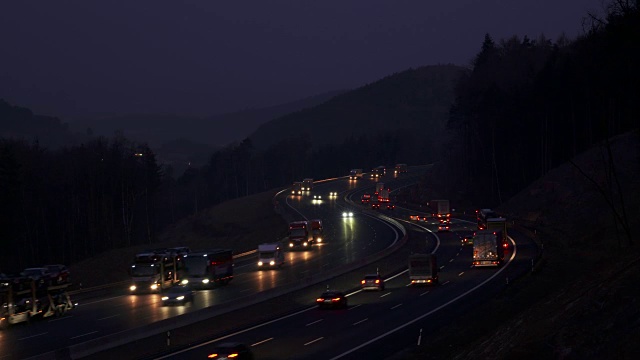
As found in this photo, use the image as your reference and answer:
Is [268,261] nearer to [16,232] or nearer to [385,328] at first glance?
[385,328]

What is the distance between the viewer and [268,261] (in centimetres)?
6881

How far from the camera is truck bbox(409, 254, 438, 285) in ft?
176

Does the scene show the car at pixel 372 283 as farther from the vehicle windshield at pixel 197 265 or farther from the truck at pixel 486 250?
the truck at pixel 486 250

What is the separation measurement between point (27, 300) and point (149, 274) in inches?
531

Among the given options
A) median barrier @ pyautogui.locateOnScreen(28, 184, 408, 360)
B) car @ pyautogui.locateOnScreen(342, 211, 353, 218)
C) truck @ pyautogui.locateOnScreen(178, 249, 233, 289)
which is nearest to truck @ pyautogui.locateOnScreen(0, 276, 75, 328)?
median barrier @ pyautogui.locateOnScreen(28, 184, 408, 360)

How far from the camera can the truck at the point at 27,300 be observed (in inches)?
1577

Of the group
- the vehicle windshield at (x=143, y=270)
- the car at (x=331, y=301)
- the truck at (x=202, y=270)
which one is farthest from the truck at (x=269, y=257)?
the car at (x=331, y=301)

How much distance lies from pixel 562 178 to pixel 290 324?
64350 millimetres

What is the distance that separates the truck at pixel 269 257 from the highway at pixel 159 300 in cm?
109

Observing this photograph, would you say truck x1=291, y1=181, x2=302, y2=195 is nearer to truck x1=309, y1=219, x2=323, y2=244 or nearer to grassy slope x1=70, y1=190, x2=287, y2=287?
grassy slope x1=70, y1=190, x2=287, y2=287

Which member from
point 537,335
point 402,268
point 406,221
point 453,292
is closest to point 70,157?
point 406,221

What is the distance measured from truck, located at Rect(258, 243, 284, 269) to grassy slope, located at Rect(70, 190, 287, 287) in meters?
16.9

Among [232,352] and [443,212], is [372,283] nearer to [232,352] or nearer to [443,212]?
[232,352]

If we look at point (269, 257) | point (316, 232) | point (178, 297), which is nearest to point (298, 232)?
point (316, 232)
